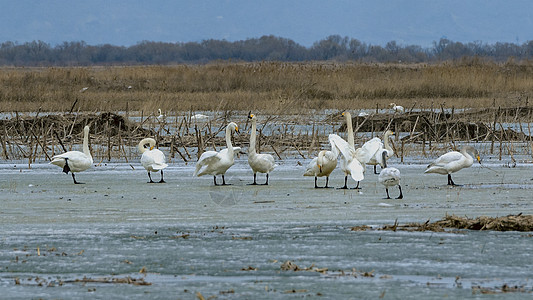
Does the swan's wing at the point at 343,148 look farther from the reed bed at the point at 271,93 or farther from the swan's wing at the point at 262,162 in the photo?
the reed bed at the point at 271,93

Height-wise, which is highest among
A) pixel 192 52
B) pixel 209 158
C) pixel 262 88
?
pixel 192 52

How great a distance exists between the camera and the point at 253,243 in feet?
24.2

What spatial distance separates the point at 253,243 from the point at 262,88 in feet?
86.1

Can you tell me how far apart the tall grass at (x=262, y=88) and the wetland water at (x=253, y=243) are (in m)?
16.1

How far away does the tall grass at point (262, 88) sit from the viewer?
30109 millimetres

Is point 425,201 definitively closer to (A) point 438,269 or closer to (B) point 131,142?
(A) point 438,269

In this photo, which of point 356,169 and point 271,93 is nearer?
point 356,169

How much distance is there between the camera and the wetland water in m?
5.85

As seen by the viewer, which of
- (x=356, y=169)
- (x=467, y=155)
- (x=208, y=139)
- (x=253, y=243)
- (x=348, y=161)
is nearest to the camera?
(x=253, y=243)

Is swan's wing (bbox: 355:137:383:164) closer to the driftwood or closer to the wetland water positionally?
the wetland water

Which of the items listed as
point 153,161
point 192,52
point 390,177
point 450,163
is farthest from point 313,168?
point 192,52

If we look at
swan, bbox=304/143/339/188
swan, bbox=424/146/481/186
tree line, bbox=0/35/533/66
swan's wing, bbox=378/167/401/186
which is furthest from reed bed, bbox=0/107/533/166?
tree line, bbox=0/35/533/66

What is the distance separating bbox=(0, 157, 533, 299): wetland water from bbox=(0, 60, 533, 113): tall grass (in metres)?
16.1

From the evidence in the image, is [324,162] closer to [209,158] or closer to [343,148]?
[343,148]
